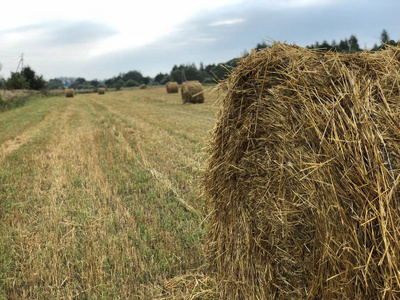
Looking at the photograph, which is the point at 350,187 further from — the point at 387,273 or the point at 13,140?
the point at 13,140

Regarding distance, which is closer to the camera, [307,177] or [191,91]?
[307,177]

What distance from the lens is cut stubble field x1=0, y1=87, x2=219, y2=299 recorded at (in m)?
3.50

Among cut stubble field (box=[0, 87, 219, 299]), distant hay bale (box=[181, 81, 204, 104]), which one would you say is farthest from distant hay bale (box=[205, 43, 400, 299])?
distant hay bale (box=[181, 81, 204, 104])

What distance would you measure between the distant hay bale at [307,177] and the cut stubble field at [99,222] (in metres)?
0.48

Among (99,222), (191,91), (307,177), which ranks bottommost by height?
(99,222)

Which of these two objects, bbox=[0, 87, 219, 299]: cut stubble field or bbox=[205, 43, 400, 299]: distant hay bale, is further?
bbox=[0, 87, 219, 299]: cut stubble field

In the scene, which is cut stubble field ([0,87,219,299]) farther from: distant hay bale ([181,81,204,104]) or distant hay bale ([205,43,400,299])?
distant hay bale ([181,81,204,104])

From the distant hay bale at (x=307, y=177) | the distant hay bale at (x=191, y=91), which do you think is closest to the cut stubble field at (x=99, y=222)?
the distant hay bale at (x=307, y=177)

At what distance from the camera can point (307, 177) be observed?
2.42 metres

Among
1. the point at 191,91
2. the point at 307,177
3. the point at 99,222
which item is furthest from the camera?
the point at 191,91

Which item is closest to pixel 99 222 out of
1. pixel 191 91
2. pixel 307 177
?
pixel 307 177

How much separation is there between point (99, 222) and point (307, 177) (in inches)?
137

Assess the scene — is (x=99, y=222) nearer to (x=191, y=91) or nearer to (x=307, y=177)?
(x=307, y=177)

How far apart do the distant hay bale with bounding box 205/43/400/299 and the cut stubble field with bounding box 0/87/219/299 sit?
48 cm
